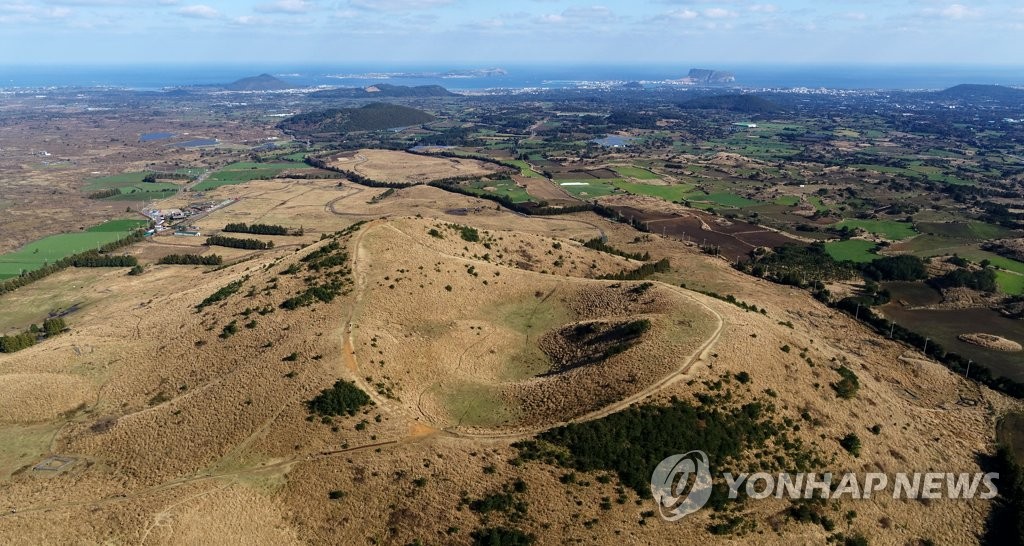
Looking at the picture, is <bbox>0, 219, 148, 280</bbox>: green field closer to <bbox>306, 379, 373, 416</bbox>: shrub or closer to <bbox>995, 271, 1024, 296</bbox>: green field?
<bbox>306, 379, 373, 416</bbox>: shrub

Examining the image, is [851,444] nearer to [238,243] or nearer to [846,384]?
[846,384]

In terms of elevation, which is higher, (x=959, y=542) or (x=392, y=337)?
(x=392, y=337)

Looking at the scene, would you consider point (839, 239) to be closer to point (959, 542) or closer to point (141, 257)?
point (959, 542)

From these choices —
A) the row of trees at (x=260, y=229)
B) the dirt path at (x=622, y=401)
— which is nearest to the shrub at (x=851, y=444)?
the dirt path at (x=622, y=401)

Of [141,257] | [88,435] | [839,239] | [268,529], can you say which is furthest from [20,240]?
[839,239]

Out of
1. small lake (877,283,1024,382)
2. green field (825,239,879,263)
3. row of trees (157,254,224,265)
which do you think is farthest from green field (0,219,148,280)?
green field (825,239,879,263)

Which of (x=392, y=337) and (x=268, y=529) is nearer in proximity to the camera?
(x=268, y=529)
